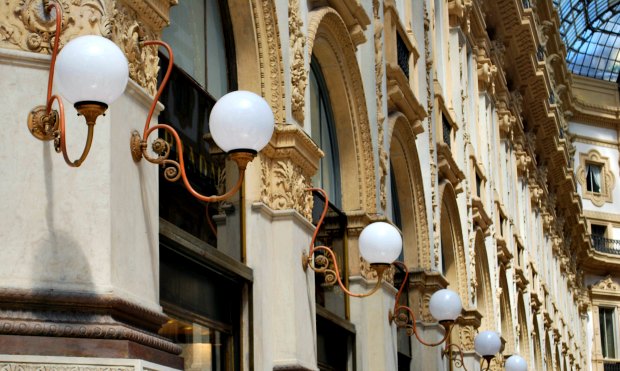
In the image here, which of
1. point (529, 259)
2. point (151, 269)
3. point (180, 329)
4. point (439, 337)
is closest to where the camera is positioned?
point (151, 269)

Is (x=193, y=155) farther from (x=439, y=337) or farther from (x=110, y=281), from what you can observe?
(x=439, y=337)

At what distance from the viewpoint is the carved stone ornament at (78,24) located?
18.7 feet

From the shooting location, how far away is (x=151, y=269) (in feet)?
20.6

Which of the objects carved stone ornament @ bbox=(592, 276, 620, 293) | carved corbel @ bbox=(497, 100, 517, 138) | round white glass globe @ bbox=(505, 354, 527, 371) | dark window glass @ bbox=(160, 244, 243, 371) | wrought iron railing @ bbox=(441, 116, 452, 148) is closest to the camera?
dark window glass @ bbox=(160, 244, 243, 371)

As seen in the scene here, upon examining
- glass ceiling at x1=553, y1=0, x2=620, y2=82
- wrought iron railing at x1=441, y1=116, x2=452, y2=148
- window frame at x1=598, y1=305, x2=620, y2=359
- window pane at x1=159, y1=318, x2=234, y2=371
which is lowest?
window pane at x1=159, y1=318, x2=234, y2=371

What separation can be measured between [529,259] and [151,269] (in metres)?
28.5

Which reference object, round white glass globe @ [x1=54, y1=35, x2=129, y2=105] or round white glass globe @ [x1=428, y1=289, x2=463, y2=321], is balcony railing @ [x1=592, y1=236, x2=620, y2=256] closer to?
round white glass globe @ [x1=428, y1=289, x2=463, y2=321]

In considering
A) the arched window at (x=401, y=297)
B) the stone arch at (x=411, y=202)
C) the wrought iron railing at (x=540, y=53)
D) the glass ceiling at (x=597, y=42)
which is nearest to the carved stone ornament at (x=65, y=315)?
the arched window at (x=401, y=297)

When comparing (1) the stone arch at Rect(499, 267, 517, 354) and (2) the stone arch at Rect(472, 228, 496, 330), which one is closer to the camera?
(2) the stone arch at Rect(472, 228, 496, 330)

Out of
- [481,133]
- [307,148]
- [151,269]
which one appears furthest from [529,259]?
[151,269]

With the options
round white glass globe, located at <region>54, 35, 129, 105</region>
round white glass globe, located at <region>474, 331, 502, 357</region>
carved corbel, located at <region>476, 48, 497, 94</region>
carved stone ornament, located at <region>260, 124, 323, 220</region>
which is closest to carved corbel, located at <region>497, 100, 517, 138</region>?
carved corbel, located at <region>476, 48, 497, 94</region>

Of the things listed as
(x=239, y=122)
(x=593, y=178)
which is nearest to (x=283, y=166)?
(x=239, y=122)

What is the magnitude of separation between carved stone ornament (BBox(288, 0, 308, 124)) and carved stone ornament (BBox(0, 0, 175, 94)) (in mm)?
3441

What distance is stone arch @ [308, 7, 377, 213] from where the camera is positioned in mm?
12062
